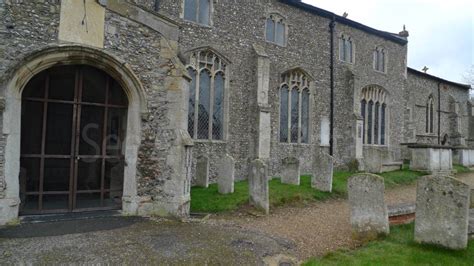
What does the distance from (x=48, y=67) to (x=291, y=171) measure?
8656 millimetres

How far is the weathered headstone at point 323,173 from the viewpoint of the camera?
11498 millimetres

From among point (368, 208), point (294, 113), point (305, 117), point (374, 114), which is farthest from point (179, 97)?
point (374, 114)

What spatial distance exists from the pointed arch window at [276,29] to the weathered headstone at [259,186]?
27.9ft

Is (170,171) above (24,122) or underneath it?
underneath

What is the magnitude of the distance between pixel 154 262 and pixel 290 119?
12544 millimetres

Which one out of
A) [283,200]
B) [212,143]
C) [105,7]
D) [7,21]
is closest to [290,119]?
[212,143]

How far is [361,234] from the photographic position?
6.31 m

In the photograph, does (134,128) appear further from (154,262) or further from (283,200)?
(283,200)

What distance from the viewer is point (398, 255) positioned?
514 centimetres

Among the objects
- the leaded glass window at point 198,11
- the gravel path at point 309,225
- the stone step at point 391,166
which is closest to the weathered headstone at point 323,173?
the gravel path at point 309,225

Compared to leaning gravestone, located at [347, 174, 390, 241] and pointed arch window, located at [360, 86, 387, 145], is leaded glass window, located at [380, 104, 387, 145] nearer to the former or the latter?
pointed arch window, located at [360, 86, 387, 145]

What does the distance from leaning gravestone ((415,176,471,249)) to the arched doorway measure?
6585 mm

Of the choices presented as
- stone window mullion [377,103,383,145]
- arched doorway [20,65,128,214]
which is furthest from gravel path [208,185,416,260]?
stone window mullion [377,103,383,145]

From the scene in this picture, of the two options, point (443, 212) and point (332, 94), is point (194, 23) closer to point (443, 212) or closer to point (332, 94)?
point (332, 94)
